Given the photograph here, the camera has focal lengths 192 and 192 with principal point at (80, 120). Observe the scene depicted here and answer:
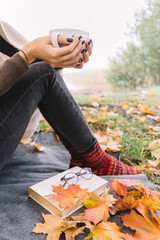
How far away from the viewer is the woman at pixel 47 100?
0.61m

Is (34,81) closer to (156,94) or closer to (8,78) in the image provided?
(8,78)

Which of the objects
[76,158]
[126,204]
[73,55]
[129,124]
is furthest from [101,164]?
[129,124]

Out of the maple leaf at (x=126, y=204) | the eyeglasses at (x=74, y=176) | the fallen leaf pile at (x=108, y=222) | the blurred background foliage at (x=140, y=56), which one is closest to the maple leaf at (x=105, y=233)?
the fallen leaf pile at (x=108, y=222)

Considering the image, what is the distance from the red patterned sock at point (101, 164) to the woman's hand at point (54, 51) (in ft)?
1.38

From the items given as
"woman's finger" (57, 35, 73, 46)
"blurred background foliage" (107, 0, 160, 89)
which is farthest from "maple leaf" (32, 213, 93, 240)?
"blurred background foliage" (107, 0, 160, 89)

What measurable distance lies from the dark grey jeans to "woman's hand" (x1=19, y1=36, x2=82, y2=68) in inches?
3.8

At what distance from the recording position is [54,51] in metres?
0.61

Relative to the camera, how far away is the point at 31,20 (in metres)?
2.29

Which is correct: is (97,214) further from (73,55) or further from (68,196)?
(73,55)

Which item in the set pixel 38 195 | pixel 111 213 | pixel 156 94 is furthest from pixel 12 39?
pixel 156 94

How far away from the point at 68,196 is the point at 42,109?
0.39 meters

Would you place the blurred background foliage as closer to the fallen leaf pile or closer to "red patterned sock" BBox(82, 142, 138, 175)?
"red patterned sock" BBox(82, 142, 138, 175)

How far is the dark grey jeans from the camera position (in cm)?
66

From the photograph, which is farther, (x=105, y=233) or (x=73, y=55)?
(x=73, y=55)
